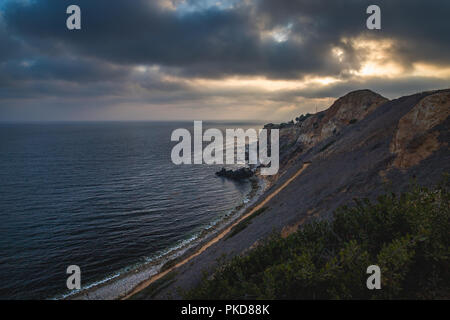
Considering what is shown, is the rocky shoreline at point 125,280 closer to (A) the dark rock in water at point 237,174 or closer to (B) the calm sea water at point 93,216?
(B) the calm sea water at point 93,216

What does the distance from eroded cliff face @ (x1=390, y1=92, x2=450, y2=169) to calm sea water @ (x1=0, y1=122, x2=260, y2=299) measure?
33.6 meters

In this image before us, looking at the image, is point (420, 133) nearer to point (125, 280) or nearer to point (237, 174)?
point (125, 280)

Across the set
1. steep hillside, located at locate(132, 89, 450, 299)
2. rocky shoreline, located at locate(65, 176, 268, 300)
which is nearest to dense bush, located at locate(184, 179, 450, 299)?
steep hillside, located at locate(132, 89, 450, 299)

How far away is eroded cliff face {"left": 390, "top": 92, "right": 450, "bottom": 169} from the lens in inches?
803

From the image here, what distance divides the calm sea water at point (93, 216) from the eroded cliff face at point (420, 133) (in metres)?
33.6

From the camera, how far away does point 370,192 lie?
2038 centimetres

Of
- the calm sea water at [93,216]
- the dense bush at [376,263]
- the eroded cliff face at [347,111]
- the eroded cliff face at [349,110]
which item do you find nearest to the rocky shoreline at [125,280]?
the calm sea water at [93,216]

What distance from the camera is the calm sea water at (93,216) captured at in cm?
3266

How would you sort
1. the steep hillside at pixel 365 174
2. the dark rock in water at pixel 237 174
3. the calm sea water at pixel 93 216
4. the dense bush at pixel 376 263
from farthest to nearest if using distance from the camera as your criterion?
the dark rock in water at pixel 237 174 → the calm sea water at pixel 93 216 → the steep hillside at pixel 365 174 → the dense bush at pixel 376 263

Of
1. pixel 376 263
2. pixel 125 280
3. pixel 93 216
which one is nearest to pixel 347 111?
pixel 125 280

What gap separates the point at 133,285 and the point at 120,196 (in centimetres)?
3425

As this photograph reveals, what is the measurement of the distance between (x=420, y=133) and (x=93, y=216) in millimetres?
52297

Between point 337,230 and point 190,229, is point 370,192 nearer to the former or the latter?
point 337,230

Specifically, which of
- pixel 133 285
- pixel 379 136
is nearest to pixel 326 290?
pixel 133 285
